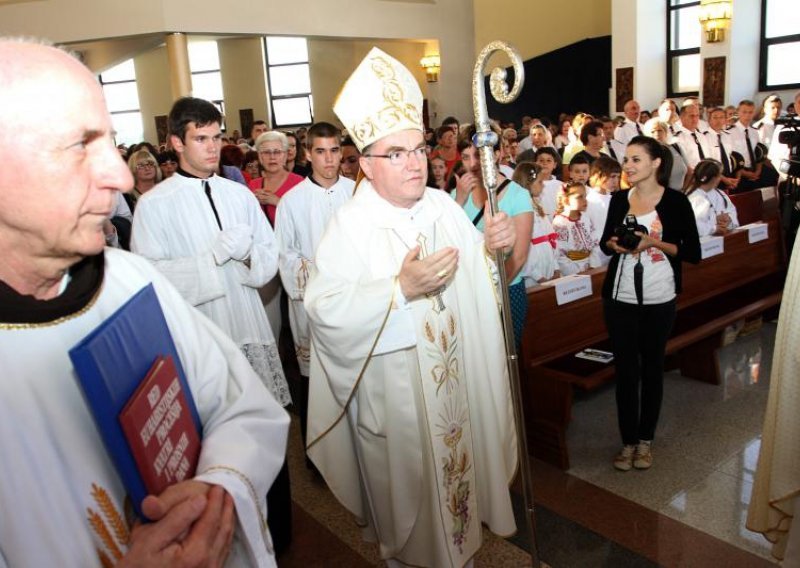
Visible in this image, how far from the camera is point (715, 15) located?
11.6 metres

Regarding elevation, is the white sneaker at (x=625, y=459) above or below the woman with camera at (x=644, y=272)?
below

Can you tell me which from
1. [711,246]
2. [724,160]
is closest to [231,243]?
[711,246]

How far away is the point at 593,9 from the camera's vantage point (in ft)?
49.5

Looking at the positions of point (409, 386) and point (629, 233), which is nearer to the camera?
point (409, 386)

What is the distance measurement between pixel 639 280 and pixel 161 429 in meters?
2.70

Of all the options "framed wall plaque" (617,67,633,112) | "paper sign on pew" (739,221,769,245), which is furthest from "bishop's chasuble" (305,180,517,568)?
"framed wall plaque" (617,67,633,112)

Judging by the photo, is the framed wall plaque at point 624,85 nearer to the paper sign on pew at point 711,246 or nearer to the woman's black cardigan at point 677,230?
the paper sign on pew at point 711,246

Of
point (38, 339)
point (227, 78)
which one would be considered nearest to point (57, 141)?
point (38, 339)

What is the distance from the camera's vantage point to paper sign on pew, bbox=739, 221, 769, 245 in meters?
5.39

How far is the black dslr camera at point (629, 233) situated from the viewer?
3.18 meters

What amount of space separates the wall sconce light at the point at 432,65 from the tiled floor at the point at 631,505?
14094 mm

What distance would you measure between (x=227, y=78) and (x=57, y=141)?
62.0 feet

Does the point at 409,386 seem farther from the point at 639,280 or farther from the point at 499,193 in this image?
the point at 639,280

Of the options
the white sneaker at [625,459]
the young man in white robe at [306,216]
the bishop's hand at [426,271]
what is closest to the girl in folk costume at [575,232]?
the white sneaker at [625,459]
